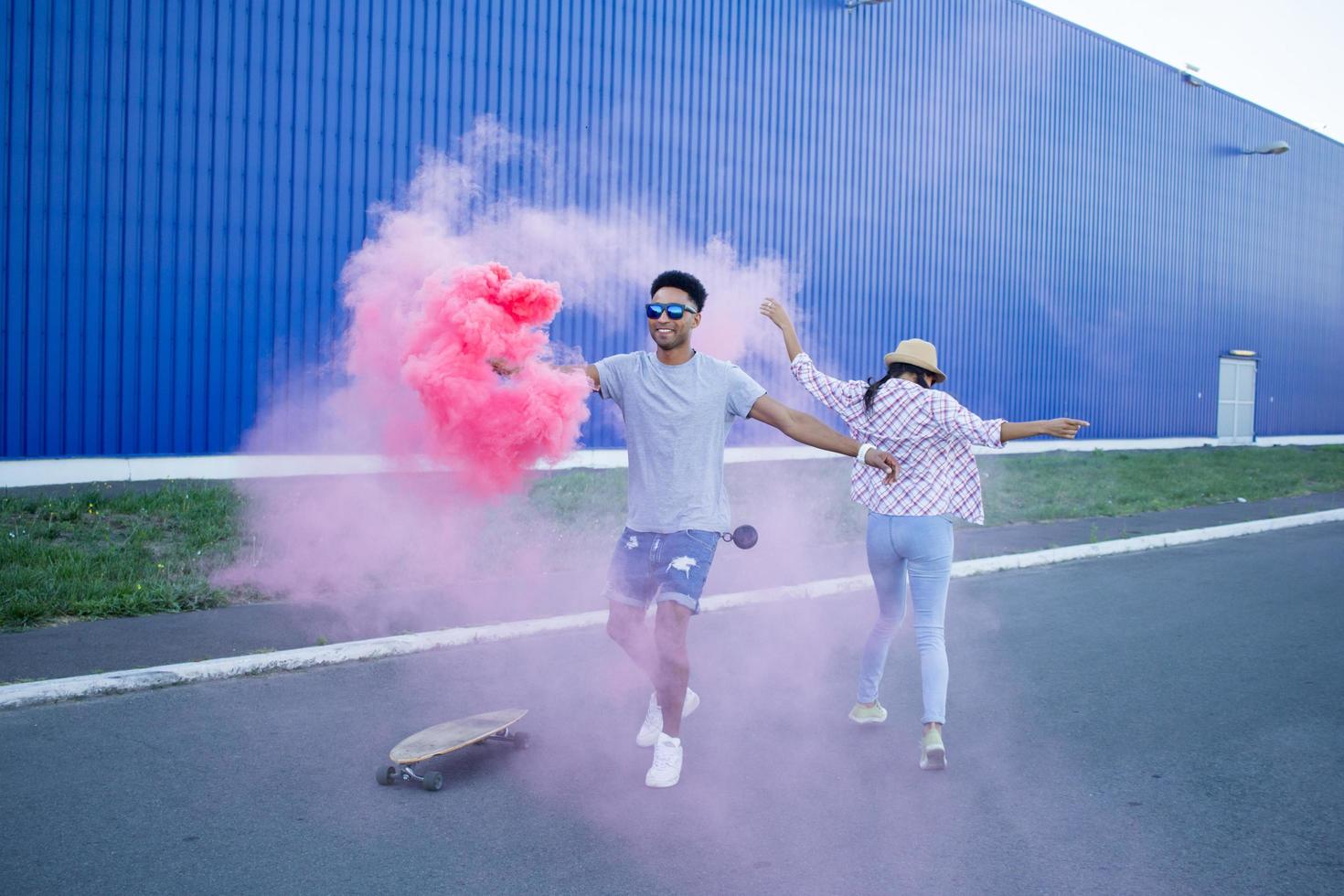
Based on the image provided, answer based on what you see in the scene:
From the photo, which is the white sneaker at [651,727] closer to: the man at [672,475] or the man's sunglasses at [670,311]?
the man at [672,475]

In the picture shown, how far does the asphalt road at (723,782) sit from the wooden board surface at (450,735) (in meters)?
0.14

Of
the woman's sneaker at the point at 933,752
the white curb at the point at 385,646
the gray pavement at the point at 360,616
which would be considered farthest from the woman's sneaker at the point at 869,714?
the gray pavement at the point at 360,616

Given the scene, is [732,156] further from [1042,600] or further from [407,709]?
[407,709]

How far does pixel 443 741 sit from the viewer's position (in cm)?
459

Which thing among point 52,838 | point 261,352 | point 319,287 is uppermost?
point 319,287

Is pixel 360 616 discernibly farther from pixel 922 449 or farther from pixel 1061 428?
pixel 1061 428

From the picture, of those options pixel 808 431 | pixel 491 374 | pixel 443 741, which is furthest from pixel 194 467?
pixel 808 431

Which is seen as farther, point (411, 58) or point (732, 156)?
point (732, 156)

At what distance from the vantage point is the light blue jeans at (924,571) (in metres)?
4.78

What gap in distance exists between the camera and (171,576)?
768 cm

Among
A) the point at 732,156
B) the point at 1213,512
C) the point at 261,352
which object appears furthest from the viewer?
the point at 732,156

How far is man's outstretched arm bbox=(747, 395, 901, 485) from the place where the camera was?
180 inches

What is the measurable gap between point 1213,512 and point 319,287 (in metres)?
12.0

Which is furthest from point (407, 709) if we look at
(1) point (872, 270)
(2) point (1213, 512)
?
(1) point (872, 270)
